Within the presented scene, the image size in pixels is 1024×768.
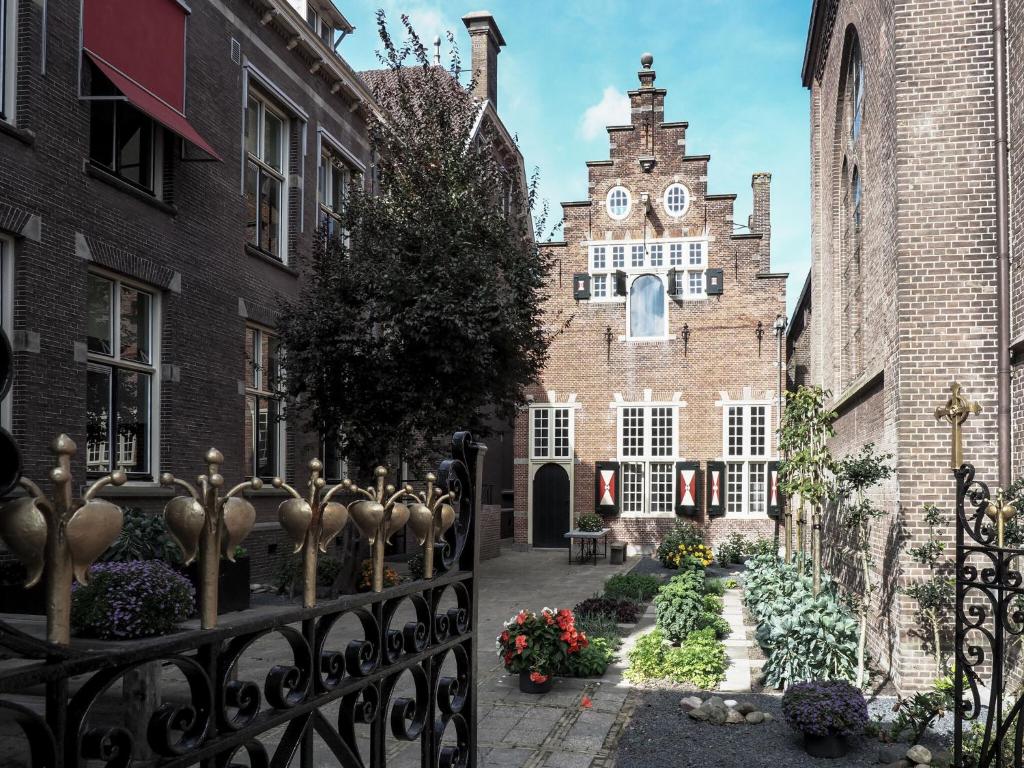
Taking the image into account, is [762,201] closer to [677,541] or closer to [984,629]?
[677,541]

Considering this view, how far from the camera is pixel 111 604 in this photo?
14.7 feet

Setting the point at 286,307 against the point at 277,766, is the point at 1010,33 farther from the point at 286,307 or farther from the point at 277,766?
the point at 286,307

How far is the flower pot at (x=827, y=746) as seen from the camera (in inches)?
247

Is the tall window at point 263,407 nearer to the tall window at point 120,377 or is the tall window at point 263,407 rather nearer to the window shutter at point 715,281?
the tall window at point 120,377

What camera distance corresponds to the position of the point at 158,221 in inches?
448

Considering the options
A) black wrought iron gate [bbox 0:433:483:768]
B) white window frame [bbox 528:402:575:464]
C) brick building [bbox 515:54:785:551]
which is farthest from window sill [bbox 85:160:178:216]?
white window frame [bbox 528:402:575:464]

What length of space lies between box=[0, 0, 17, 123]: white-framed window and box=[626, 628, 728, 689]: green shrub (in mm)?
8181

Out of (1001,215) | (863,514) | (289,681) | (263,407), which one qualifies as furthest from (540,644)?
(263,407)

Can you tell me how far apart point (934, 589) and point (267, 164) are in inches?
455

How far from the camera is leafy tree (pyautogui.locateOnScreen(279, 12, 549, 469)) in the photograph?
12656 mm

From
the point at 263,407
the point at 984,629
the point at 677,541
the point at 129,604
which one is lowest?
the point at 677,541

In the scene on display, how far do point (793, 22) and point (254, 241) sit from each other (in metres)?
10.6

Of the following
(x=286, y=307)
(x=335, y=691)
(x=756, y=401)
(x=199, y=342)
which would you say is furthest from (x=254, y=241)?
(x=756, y=401)

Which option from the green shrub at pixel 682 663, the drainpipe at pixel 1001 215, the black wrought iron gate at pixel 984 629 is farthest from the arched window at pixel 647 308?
the black wrought iron gate at pixel 984 629
